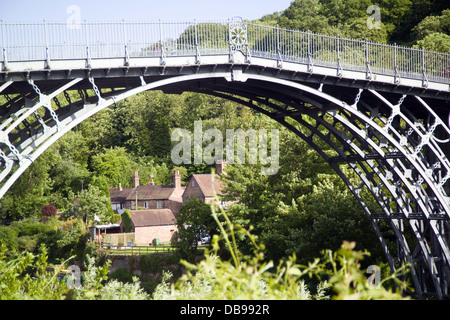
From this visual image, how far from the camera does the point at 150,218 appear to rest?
45500 millimetres

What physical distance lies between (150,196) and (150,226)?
10.3 m

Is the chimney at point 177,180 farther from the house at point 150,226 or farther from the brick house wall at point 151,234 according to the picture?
the brick house wall at point 151,234

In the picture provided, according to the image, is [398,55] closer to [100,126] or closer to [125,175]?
[125,175]

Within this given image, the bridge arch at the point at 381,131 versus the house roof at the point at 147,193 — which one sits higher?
the house roof at the point at 147,193

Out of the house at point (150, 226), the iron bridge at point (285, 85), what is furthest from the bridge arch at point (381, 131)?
the house at point (150, 226)

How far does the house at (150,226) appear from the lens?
43.7m

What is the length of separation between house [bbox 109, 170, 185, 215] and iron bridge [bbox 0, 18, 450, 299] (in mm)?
35788

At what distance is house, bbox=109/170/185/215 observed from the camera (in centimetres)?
5353

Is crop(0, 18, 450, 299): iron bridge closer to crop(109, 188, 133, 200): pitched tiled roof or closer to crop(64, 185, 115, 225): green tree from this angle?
crop(64, 185, 115, 225): green tree

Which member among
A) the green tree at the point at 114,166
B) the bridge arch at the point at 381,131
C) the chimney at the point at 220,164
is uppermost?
the green tree at the point at 114,166

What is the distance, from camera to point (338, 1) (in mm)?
52031

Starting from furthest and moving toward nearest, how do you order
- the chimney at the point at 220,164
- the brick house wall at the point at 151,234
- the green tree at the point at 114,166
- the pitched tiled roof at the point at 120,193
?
the green tree at the point at 114,166 → the pitched tiled roof at the point at 120,193 → the chimney at the point at 220,164 → the brick house wall at the point at 151,234

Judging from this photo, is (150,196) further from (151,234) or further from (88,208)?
(88,208)

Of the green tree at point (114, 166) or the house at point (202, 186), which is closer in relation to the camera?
the house at point (202, 186)
